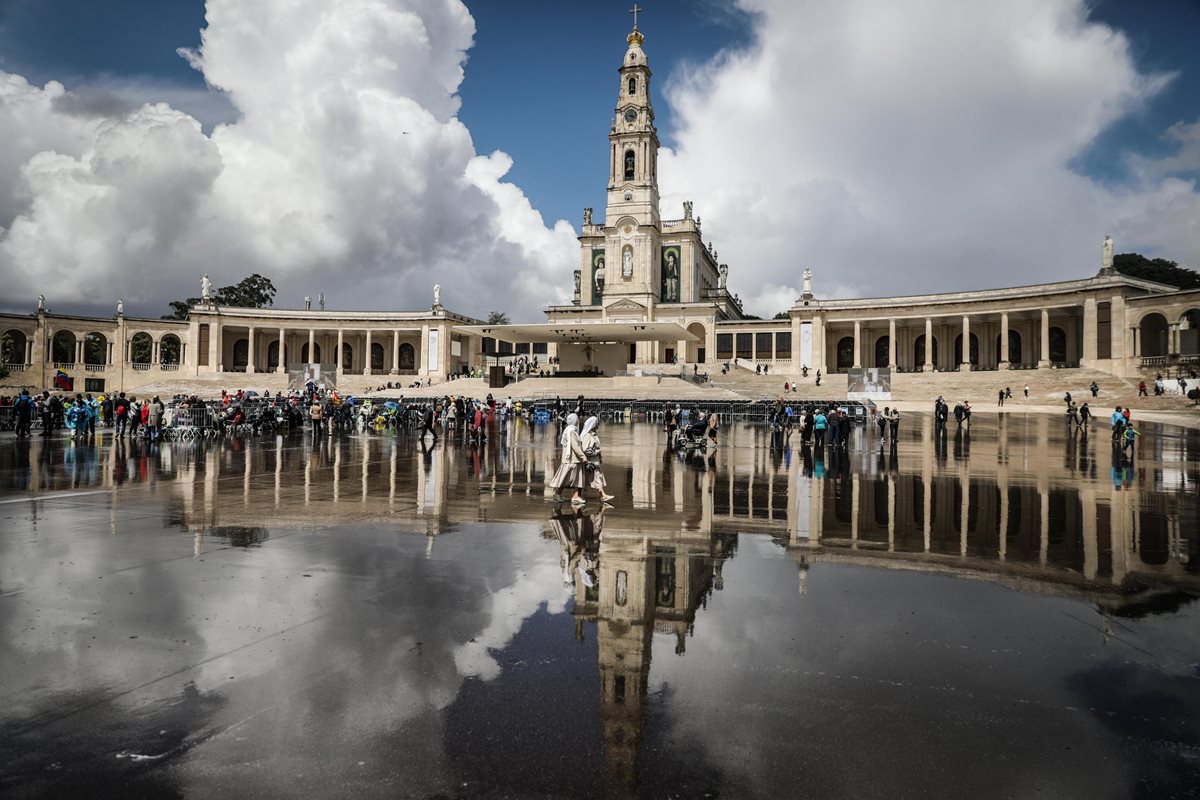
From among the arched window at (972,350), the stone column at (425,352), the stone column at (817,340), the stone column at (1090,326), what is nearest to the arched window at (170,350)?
the stone column at (425,352)

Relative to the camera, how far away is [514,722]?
3.36 meters

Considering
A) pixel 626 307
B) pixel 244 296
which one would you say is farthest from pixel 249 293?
pixel 626 307

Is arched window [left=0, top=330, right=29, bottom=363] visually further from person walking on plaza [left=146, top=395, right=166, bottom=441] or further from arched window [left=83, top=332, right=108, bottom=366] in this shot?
person walking on plaza [left=146, top=395, right=166, bottom=441]

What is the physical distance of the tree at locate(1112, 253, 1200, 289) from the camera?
227ft

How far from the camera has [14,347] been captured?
59094mm

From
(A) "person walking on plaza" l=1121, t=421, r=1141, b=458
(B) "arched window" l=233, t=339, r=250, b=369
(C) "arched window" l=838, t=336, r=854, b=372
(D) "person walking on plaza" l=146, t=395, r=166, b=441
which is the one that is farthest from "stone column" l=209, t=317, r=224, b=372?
(A) "person walking on plaza" l=1121, t=421, r=1141, b=458

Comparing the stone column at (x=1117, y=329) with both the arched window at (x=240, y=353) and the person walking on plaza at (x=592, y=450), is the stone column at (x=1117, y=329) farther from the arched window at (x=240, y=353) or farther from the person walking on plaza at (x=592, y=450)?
the arched window at (x=240, y=353)

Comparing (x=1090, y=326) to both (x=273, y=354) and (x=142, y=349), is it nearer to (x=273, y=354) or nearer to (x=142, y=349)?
(x=273, y=354)

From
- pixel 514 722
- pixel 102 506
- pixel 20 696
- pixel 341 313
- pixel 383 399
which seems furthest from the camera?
pixel 341 313

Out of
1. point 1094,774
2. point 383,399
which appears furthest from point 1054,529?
point 383,399

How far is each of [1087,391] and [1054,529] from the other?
38.7m

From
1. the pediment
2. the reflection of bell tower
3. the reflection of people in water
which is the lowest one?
the reflection of bell tower

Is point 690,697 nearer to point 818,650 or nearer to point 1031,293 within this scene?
point 818,650

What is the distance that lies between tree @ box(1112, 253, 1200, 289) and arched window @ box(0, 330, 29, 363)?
9797cm
